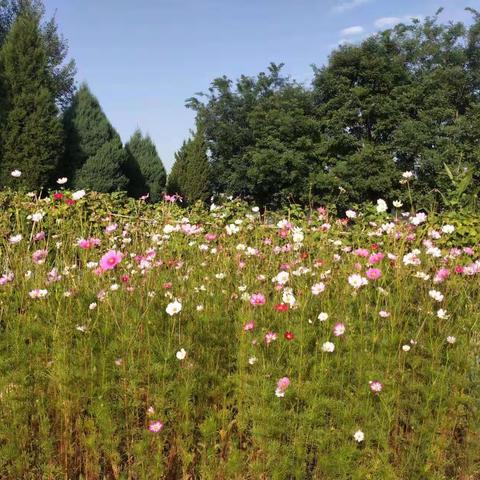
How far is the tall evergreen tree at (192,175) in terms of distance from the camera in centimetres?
2302

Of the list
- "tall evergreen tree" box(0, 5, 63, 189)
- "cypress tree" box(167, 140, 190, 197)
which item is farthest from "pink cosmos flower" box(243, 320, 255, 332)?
"cypress tree" box(167, 140, 190, 197)

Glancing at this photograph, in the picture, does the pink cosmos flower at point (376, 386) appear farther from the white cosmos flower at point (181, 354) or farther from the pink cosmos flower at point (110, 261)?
the pink cosmos flower at point (110, 261)

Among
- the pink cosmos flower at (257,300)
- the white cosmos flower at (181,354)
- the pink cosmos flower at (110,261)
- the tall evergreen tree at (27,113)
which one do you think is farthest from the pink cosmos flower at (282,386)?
the tall evergreen tree at (27,113)

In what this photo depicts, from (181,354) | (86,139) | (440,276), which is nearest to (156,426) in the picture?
(181,354)

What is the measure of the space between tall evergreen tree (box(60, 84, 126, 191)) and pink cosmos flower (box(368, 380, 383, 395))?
47.9 ft

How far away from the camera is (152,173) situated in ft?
70.5

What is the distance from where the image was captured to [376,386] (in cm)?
209

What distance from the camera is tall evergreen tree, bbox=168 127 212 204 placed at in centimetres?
2302

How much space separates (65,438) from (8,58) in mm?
14261

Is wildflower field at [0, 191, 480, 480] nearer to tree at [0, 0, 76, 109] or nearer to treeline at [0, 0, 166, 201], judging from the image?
treeline at [0, 0, 166, 201]

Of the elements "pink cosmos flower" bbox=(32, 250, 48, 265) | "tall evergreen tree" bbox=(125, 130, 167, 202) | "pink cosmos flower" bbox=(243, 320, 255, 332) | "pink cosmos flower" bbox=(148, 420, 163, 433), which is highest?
"tall evergreen tree" bbox=(125, 130, 167, 202)

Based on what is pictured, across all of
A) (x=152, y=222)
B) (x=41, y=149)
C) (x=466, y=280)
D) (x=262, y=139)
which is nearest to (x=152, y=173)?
(x=41, y=149)

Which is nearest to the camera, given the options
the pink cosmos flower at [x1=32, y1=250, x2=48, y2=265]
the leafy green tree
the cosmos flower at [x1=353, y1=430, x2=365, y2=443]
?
the cosmos flower at [x1=353, y1=430, x2=365, y2=443]

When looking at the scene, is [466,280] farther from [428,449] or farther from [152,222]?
[152,222]
